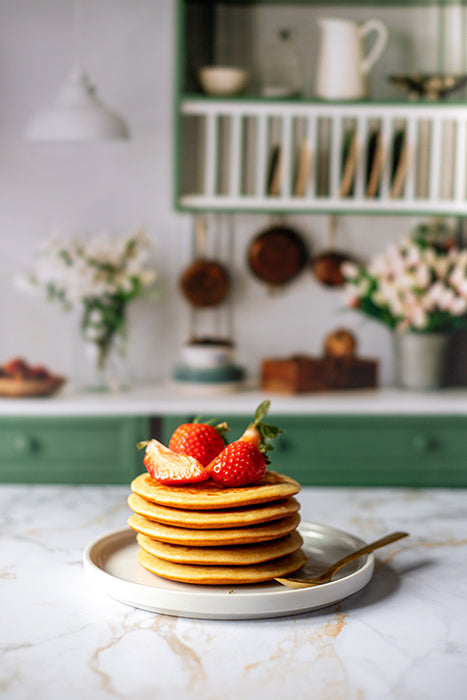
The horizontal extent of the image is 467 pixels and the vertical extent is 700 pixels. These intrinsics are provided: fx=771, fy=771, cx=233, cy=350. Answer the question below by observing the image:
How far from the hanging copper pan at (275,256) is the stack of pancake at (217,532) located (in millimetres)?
2120

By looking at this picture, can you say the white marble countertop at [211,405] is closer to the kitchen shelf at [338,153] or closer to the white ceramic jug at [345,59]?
the kitchen shelf at [338,153]

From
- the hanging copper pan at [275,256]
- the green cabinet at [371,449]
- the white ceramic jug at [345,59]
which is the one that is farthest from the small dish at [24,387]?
the white ceramic jug at [345,59]

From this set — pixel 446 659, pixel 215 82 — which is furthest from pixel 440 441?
pixel 446 659

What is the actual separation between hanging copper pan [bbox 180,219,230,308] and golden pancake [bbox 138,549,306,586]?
7.00ft

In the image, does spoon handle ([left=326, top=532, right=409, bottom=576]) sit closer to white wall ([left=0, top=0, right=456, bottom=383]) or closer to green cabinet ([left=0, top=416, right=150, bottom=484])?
green cabinet ([left=0, top=416, right=150, bottom=484])

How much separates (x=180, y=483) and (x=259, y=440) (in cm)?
11

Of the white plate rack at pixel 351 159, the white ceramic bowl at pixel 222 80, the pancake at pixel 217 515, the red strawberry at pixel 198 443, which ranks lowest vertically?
the pancake at pixel 217 515

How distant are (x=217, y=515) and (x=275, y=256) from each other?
2200 millimetres

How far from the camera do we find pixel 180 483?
944mm

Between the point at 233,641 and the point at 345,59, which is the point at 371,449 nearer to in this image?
the point at 345,59

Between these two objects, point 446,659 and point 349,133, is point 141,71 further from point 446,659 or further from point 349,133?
point 446,659

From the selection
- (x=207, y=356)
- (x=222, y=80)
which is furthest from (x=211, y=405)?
(x=222, y=80)

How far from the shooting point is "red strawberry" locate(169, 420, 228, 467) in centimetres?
98

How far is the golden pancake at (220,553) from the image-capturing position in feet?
2.88
